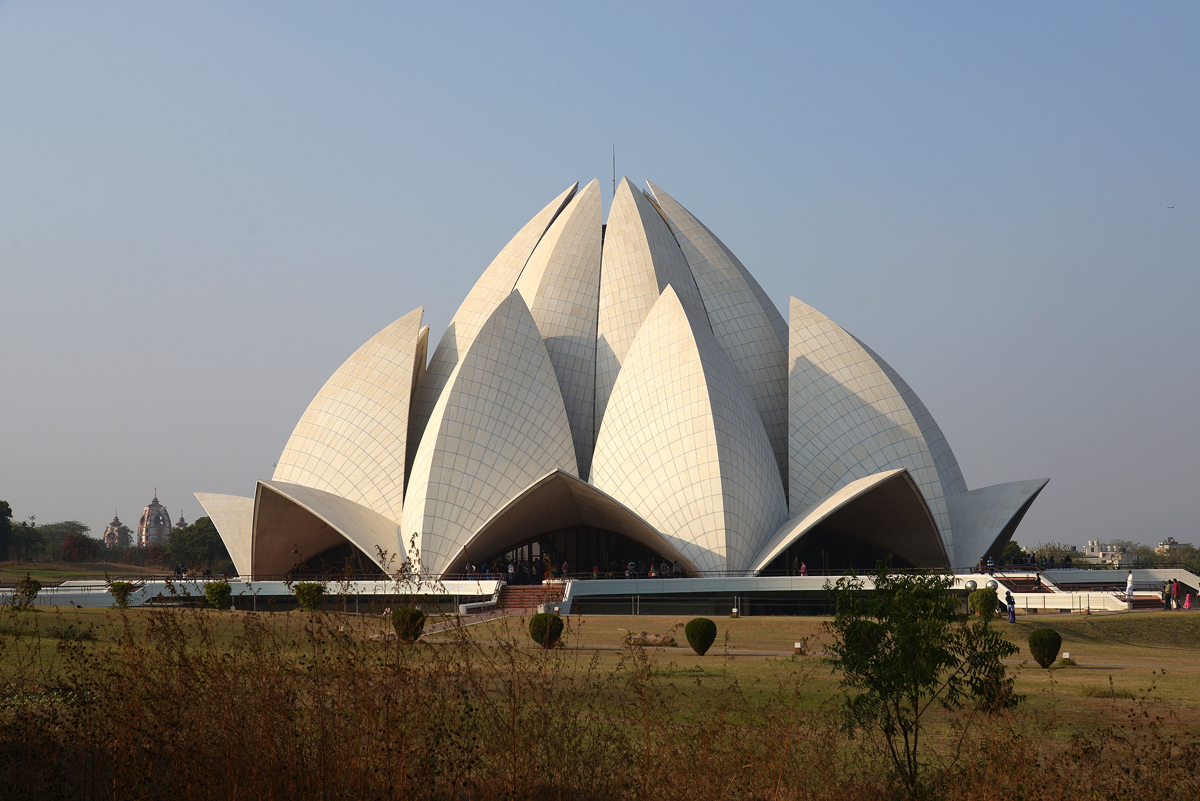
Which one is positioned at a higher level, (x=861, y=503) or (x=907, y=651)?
(x=861, y=503)

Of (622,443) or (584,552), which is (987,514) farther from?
(584,552)

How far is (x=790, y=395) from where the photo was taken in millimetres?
39938

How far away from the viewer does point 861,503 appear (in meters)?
37.7

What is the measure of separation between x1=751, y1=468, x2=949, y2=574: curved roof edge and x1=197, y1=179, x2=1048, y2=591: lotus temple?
132mm

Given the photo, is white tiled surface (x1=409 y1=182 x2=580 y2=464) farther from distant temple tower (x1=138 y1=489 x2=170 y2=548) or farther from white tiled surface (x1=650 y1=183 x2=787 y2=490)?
distant temple tower (x1=138 y1=489 x2=170 y2=548)

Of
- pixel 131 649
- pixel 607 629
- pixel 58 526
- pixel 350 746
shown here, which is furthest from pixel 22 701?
pixel 58 526

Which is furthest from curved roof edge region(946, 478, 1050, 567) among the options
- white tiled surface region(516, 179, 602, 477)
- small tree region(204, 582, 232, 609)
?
small tree region(204, 582, 232, 609)

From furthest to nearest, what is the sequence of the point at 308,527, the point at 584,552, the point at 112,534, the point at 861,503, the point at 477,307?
the point at 112,534 < the point at 477,307 < the point at 584,552 < the point at 308,527 < the point at 861,503

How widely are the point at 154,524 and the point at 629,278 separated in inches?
6340

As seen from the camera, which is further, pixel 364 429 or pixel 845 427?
pixel 364 429

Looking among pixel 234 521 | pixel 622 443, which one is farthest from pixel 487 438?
pixel 234 521

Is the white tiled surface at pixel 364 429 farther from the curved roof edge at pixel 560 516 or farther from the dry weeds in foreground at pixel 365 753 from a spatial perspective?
the dry weeds in foreground at pixel 365 753

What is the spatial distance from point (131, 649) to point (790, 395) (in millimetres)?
35896

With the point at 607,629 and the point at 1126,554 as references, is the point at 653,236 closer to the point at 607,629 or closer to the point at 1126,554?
the point at 607,629
